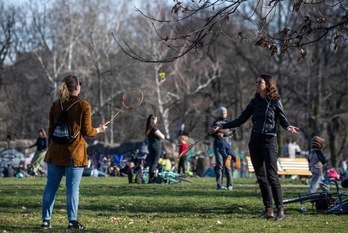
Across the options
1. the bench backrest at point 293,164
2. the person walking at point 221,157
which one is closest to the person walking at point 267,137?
the person walking at point 221,157

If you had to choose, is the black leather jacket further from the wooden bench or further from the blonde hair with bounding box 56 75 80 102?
the wooden bench

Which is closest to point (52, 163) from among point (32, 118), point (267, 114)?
point (267, 114)

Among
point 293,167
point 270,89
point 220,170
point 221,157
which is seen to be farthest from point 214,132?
point 293,167

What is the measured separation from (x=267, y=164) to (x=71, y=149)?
3461mm

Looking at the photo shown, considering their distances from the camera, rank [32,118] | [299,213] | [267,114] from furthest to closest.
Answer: [32,118] < [299,213] < [267,114]

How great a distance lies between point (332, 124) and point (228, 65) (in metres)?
12.2

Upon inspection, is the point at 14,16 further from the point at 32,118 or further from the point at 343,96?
the point at 343,96

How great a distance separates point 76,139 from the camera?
11.4 metres

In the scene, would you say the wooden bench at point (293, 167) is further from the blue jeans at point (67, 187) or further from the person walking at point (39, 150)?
the blue jeans at point (67, 187)

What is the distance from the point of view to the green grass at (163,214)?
1194cm

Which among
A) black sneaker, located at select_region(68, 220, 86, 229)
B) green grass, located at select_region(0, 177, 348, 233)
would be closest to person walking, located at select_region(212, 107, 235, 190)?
green grass, located at select_region(0, 177, 348, 233)

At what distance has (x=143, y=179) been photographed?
25406 mm

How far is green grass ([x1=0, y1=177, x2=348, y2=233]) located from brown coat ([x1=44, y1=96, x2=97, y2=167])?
0.92m

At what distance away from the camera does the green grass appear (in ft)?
39.2
